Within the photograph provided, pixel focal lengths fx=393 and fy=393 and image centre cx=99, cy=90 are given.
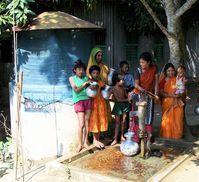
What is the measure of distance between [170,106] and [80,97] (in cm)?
174

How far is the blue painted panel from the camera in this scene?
693cm

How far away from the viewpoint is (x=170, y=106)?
7.18m

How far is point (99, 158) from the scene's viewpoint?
644cm

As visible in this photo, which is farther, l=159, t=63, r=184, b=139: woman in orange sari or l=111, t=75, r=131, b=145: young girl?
l=159, t=63, r=184, b=139: woman in orange sari

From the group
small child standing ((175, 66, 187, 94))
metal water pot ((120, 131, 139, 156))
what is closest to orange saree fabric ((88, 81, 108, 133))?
metal water pot ((120, 131, 139, 156))

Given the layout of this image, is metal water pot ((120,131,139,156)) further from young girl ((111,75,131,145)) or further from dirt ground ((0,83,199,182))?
dirt ground ((0,83,199,182))

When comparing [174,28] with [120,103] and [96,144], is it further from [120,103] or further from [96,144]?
[96,144]

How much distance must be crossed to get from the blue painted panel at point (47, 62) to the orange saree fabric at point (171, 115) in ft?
5.76

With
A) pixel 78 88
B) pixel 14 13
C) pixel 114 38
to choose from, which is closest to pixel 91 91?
pixel 78 88

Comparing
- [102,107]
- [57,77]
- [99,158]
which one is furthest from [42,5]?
[99,158]

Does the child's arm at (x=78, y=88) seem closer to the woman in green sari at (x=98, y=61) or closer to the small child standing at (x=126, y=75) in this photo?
the woman in green sari at (x=98, y=61)

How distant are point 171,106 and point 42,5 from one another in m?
4.22

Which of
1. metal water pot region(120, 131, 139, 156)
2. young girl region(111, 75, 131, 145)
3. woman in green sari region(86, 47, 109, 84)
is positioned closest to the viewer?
metal water pot region(120, 131, 139, 156)

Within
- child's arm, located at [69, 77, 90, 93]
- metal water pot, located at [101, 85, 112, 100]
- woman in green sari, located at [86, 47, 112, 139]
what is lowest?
metal water pot, located at [101, 85, 112, 100]
